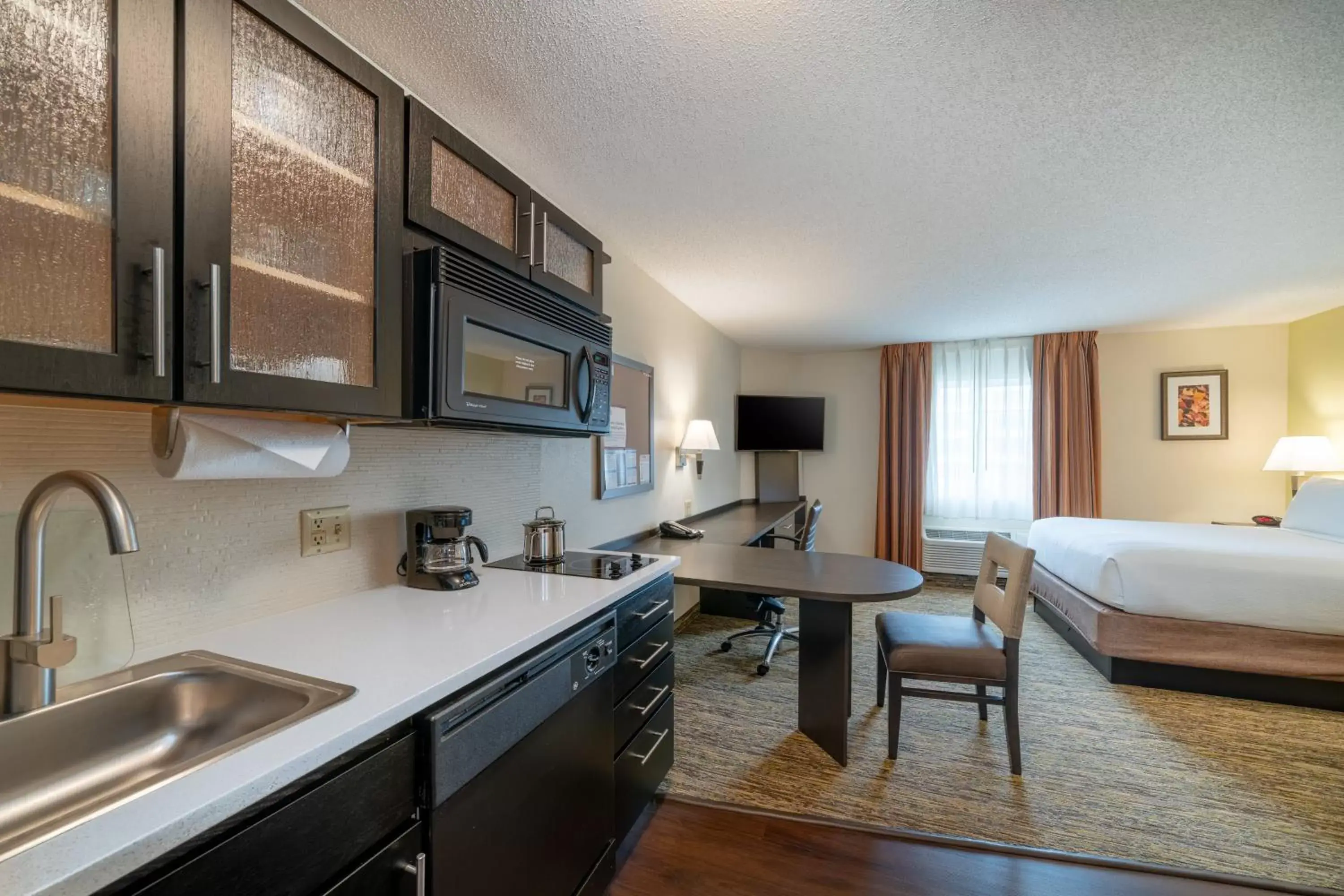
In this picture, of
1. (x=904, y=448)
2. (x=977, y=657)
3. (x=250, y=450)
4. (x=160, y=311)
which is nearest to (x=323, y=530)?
(x=250, y=450)

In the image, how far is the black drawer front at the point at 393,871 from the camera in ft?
2.61

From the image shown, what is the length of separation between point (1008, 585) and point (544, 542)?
1.77 meters

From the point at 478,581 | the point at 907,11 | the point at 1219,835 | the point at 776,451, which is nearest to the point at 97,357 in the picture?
the point at 478,581

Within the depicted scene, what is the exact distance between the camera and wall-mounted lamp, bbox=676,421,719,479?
149 inches

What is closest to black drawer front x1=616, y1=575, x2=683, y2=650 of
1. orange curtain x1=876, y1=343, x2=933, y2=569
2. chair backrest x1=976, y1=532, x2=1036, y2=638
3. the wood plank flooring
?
the wood plank flooring

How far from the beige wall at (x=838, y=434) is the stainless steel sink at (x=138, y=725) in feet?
15.9

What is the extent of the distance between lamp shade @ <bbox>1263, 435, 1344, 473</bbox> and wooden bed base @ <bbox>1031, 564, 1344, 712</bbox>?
2.07 m

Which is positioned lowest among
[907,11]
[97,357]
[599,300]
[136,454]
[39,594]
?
[39,594]

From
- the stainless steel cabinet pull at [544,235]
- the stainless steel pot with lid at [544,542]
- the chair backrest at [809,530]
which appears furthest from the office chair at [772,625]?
the stainless steel cabinet pull at [544,235]

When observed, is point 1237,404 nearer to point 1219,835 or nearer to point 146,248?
point 1219,835

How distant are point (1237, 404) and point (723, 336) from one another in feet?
14.1

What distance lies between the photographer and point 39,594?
84 cm

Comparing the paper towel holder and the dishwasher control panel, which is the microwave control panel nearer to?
the dishwasher control panel

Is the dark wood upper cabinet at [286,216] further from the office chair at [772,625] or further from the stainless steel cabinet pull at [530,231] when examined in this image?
the office chair at [772,625]
